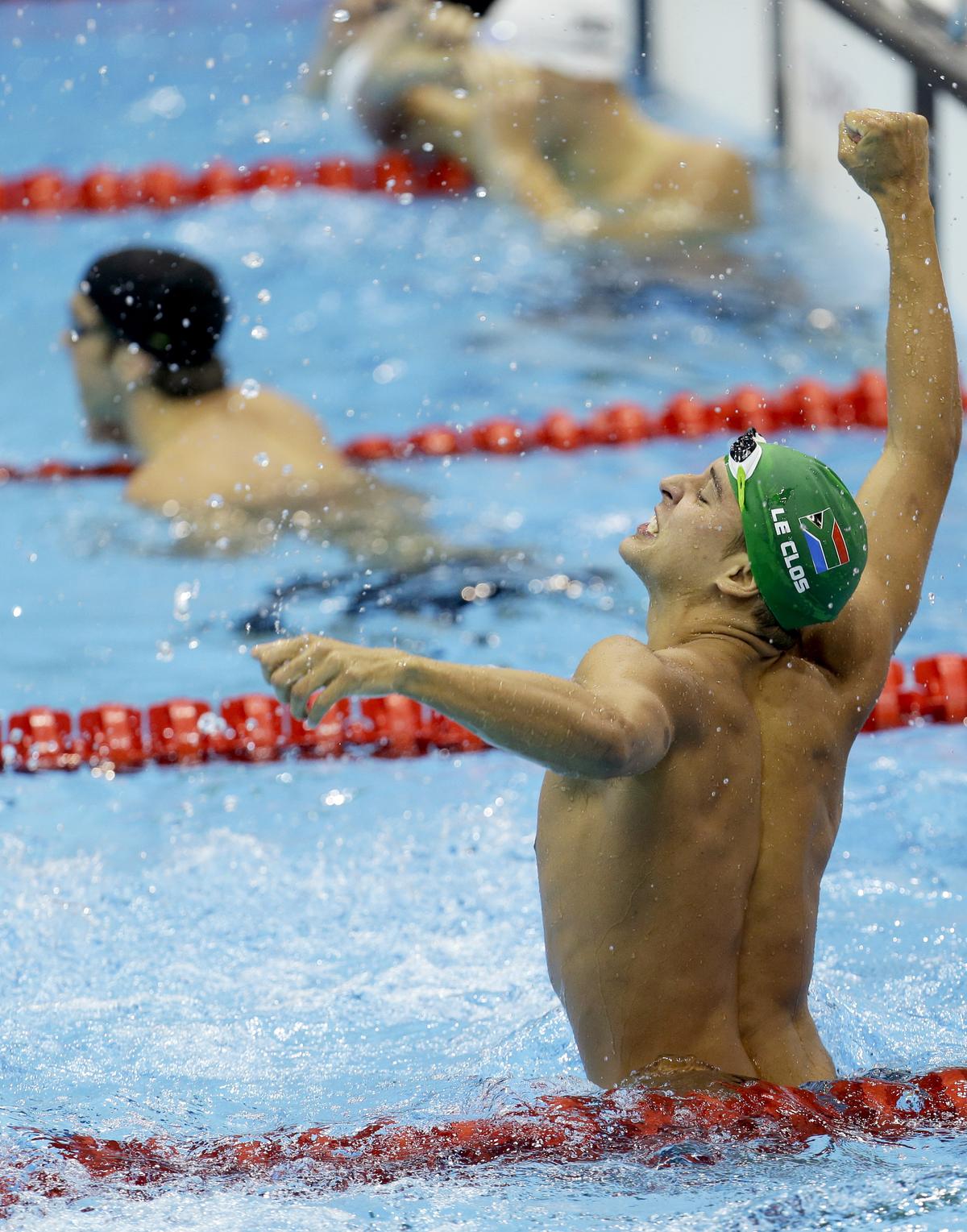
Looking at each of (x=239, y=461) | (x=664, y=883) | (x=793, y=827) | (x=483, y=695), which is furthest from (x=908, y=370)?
(x=239, y=461)

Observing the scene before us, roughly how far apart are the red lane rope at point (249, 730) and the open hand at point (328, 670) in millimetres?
1769

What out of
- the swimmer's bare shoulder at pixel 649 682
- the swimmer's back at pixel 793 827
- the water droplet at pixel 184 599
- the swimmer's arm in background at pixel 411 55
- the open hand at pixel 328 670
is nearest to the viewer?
the open hand at pixel 328 670

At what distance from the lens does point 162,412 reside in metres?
4.16

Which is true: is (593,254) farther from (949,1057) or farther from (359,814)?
(949,1057)

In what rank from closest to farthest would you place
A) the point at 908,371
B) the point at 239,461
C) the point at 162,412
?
the point at 908,371 < the point at 239,461 < the point at 162,412

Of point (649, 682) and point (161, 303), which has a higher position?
point (161, 303)

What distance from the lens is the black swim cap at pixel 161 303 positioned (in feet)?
13.3

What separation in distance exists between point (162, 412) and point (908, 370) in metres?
2.30

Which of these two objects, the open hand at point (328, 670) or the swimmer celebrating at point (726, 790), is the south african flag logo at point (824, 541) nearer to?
the swimmer celebrating at point (726, 790)

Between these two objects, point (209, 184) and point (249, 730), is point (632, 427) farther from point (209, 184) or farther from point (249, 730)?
point (209, 184)

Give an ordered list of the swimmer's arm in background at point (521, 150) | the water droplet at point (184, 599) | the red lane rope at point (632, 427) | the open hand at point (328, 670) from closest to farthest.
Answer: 1. the open hand at point (328, 670)
2. the water droplet at point (184, 599)
3. the red lane rope at point (632, 427)
4. the swimmer's arm in background at point (521, 150)

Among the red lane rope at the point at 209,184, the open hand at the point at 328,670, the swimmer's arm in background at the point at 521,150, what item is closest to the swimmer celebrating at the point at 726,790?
the open hand at the point at 328,670

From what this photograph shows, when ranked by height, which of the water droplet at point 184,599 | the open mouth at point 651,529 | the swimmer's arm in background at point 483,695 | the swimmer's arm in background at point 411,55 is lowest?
the water droplet at point 184,599

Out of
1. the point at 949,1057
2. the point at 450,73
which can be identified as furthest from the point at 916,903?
the point at 450,73
